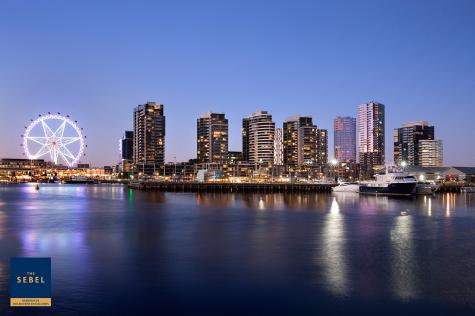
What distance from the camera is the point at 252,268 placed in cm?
2681

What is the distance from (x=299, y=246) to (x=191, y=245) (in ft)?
27.4

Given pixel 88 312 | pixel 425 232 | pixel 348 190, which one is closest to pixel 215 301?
pixel 88 312

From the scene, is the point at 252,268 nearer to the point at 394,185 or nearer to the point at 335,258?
the point at 335,258

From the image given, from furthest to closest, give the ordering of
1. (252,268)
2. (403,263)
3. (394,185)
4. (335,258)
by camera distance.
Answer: (394,185), (335,258), (403,263), (252,268)

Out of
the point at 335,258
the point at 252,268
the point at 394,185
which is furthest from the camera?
the point at 394,185

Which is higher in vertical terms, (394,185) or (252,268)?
(394,185)

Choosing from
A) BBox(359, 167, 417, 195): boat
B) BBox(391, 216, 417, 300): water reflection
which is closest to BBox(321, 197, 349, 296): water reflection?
BBox(391, 216, 417, 300): water reflection

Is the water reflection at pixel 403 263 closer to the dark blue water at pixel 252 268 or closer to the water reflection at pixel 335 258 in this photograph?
the dark blue water at pixel 252 268

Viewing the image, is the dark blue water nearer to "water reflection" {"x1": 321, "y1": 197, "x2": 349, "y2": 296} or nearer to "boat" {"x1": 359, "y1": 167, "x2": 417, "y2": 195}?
"water reflection" {"x1": 321, "y1": 197, "x2": 349, "y2": 296}

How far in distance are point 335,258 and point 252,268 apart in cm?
645

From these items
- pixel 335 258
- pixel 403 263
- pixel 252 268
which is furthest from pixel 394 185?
pixel 252 268

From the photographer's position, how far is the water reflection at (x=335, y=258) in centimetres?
2292

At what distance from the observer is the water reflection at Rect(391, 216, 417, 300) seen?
22125 millimetres

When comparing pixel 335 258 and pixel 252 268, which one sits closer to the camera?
pixel 252 268
